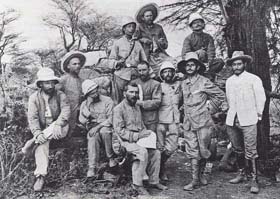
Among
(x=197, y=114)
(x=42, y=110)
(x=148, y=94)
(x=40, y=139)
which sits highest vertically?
(x=148, y=94)

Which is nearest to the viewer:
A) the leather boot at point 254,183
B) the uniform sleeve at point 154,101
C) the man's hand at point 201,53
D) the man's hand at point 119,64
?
the leather boot at point 254,183

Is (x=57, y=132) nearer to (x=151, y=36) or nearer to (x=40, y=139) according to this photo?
(x=40, y=139)

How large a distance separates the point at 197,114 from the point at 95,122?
171 centimetres

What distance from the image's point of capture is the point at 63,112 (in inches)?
235

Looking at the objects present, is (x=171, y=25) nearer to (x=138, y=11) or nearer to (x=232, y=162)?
(x=138, y=11)

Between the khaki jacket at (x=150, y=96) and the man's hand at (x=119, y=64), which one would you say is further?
the man's hand at (x=119, y=64)

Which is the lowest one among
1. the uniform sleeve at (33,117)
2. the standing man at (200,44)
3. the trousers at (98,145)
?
the trousers at (98,145)

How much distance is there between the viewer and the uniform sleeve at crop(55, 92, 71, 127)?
5.88 m

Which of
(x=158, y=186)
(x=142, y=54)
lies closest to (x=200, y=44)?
(x=142, y=54)

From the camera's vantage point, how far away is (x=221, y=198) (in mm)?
5379

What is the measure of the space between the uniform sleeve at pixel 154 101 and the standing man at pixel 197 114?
0.42 metres

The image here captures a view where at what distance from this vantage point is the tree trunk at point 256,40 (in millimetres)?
6652

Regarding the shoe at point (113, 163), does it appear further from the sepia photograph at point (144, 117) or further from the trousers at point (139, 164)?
the trousers at point (139, 164)

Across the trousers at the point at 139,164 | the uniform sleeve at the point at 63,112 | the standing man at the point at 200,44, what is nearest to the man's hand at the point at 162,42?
the standing man at the point at 200,44
